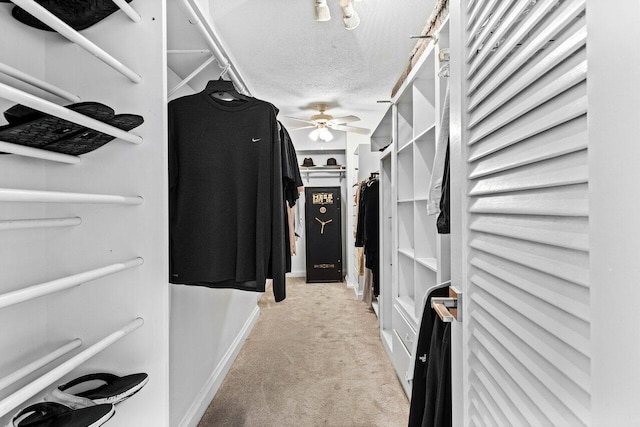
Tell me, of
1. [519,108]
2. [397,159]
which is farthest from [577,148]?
[397,159]

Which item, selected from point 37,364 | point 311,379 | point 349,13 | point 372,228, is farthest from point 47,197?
point 372,228

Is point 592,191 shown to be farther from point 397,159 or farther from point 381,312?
point 381,312

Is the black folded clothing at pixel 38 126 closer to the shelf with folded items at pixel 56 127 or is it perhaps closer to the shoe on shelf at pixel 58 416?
the shelf with folded items at pixel 56 127

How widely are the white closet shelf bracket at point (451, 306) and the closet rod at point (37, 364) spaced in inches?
36.4

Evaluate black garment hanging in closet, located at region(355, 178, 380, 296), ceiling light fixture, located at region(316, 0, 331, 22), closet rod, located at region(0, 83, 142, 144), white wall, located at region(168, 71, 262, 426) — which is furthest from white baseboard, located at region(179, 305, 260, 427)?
ceiling light fixture, located at region(316, 0, 331, 22)

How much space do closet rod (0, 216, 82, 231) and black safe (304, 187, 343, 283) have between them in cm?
525

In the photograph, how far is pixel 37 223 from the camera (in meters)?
0.81

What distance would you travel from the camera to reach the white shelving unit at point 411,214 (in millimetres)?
2127

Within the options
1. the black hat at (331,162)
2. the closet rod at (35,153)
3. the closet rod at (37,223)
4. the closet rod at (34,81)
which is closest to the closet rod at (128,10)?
the closet rod at (34,81)

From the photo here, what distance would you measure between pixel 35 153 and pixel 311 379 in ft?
7.73

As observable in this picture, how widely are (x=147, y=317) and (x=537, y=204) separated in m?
0.99

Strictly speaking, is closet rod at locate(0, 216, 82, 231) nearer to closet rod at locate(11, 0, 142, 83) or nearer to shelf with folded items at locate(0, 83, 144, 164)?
shelf with folded items at locate(0, 83, 144, 164)

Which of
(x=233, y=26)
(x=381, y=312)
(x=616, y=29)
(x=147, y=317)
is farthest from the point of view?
(x=381, y=312)

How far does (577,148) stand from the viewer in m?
0.49
